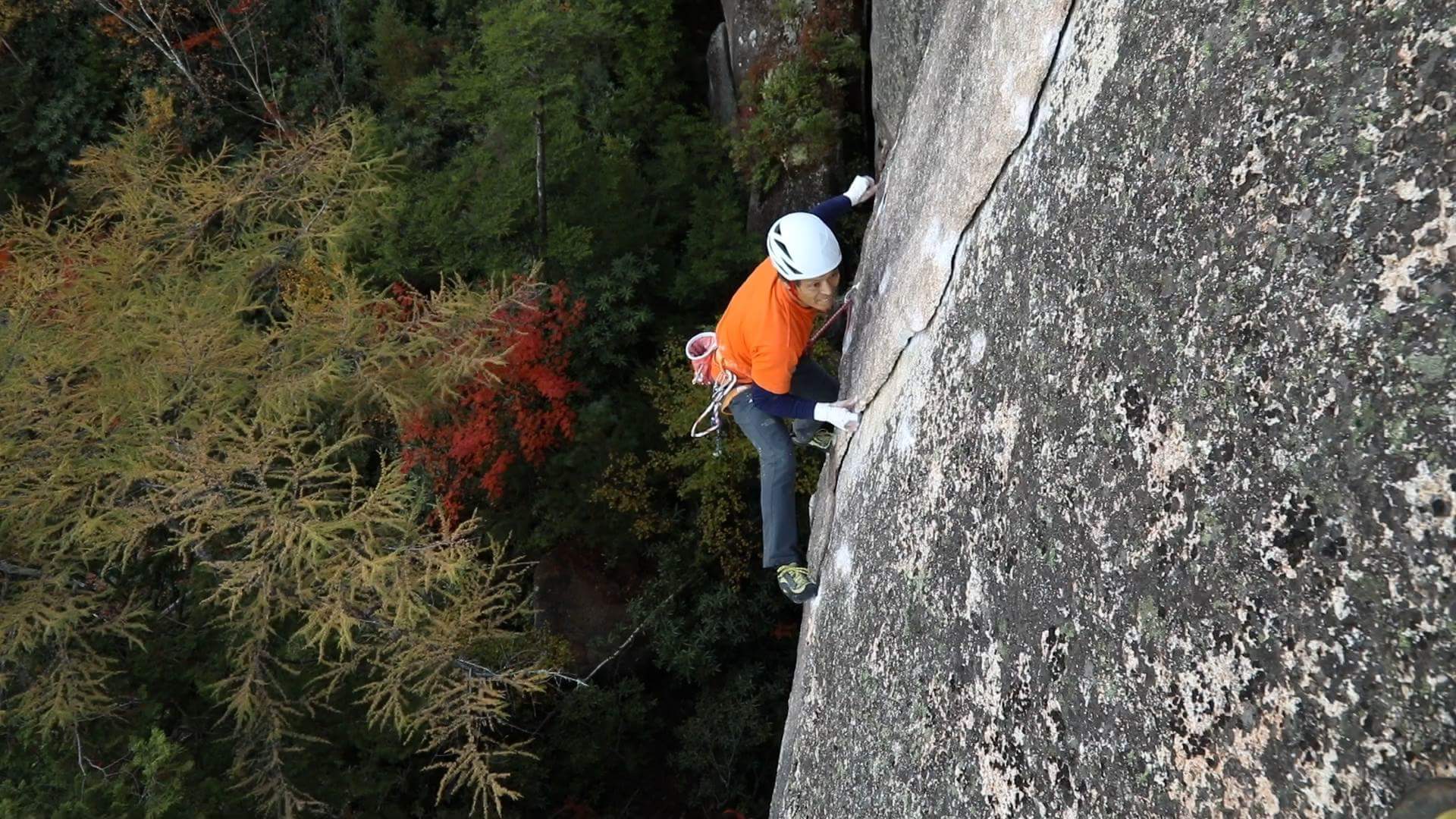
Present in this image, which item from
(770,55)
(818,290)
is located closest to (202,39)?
(770,55)

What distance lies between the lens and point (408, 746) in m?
8.62

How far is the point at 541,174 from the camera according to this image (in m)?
9.80

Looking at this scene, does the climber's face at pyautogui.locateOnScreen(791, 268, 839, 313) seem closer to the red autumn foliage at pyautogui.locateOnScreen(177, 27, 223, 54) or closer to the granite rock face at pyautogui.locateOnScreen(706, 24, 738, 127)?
the granite rock face at pyautogui.locateOnScreen(706, 24, 738, 127)

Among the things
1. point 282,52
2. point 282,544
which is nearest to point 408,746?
point 282,544

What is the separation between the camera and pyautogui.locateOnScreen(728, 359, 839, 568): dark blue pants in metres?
4.97

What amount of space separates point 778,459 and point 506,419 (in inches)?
218

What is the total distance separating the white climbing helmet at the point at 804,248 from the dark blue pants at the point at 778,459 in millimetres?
927

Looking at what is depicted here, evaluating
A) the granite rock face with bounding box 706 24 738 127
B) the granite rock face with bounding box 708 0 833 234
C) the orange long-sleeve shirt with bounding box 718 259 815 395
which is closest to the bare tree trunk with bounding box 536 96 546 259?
the granite rock face with bounding box 708 0 833 234

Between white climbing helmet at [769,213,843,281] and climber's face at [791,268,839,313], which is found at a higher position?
white climbing helmet at [769,213,843,281]

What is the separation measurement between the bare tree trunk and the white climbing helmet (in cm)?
607

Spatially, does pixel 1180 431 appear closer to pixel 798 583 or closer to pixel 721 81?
pixel 798 583

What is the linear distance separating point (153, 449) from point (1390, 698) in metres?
7.34

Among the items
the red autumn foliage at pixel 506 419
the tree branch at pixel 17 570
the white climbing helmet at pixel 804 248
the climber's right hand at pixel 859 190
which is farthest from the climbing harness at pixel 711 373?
the tree branch at pixel 17 570

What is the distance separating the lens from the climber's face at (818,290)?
4270 millimetres
